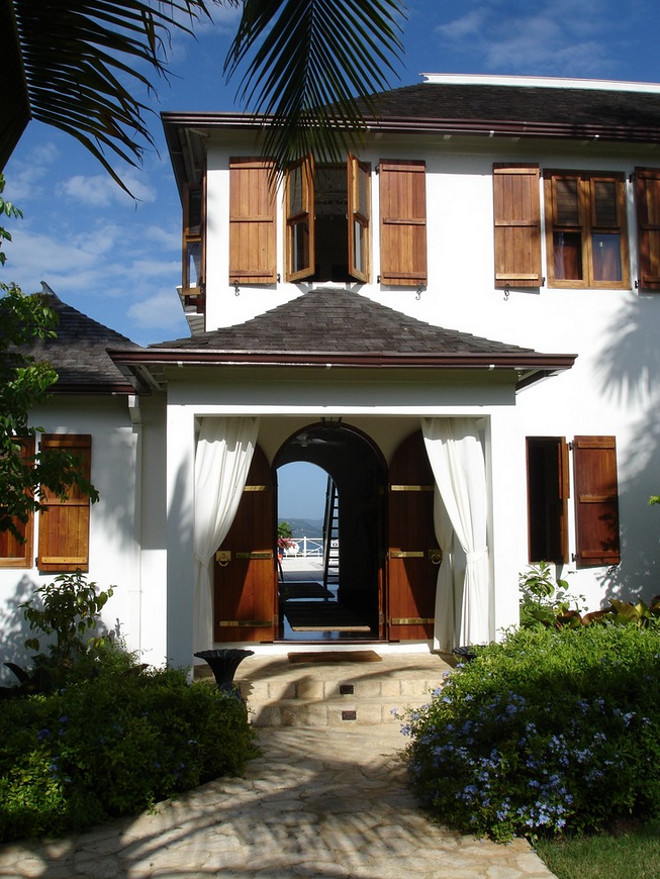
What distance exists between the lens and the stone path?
4.81 meters

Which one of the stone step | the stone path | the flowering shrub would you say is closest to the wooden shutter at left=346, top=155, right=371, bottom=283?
the stone step

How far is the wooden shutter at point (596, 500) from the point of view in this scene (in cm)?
1069

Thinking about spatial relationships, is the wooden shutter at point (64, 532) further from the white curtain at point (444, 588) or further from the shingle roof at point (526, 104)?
the shingle roof at point (526, 104)

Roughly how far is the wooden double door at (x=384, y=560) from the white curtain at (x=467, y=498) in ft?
3.47

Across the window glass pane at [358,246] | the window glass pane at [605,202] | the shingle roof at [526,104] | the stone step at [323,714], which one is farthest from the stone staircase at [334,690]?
the shingle roof at [526,104]

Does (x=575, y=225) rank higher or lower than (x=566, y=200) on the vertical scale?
lower

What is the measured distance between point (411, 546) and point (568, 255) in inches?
174

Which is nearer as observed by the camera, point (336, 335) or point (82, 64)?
point (82, 64)

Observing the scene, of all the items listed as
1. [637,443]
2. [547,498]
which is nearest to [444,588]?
[547,498]

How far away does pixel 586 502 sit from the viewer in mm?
10727

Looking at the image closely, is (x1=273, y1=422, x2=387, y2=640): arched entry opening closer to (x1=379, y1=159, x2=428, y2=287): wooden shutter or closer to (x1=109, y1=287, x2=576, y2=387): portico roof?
(x1=379, y1=159, x2=428, y2=287): wooden shutter

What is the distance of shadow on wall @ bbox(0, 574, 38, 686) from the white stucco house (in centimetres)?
3

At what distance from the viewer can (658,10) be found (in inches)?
345

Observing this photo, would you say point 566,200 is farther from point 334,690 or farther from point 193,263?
point 334,690
